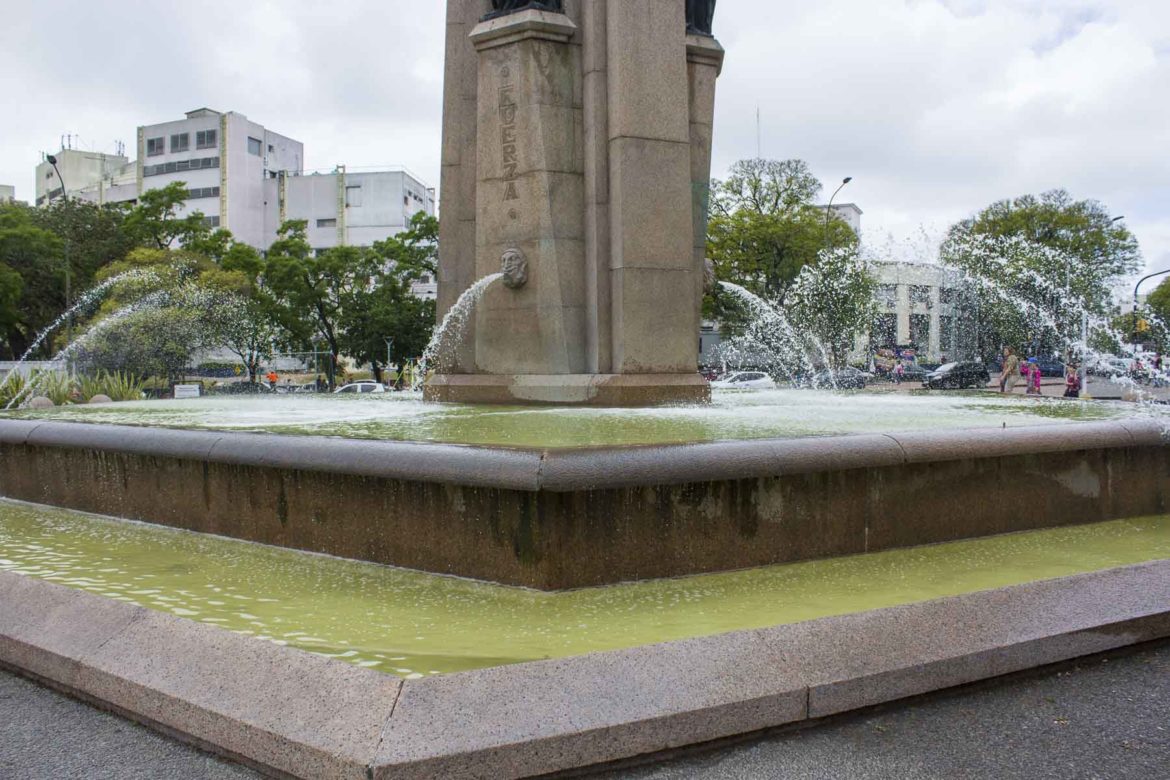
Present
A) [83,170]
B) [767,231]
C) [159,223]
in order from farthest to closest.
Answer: [83,170] → [159,223] → [767,231]

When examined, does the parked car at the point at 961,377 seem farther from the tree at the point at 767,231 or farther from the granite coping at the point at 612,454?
the granite coping at the point at 612,454

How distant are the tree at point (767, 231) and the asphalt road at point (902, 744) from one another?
46240 mm

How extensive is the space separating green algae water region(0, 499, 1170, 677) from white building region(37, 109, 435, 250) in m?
73.1

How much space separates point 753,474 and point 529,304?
6.06 metres

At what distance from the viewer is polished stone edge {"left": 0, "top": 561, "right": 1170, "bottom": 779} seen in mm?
2979

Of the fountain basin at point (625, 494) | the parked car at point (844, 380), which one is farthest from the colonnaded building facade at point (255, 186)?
the fountain basin at point (625, 494)

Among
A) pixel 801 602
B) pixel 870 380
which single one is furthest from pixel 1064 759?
pixel 870 380

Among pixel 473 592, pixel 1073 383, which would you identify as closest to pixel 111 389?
pixel 473 592

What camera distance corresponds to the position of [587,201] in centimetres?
1077

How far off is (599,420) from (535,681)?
15.7 ft

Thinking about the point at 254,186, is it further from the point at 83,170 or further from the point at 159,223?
the point at 159,223

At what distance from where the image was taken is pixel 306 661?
11.3ft

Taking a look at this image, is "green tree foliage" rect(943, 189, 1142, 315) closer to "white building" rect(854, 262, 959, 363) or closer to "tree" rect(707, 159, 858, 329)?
"white building" rect(854, 262, 959, 363)

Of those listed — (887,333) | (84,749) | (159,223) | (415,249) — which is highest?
(159,223)
